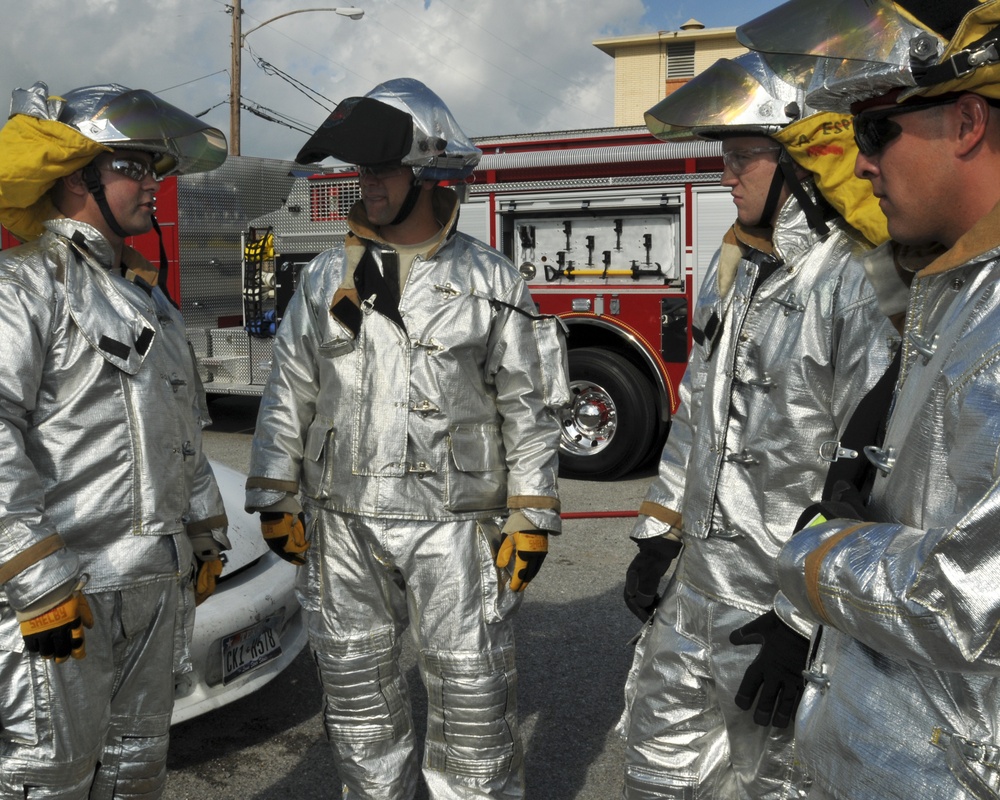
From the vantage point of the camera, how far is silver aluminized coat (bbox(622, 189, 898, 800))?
2.50 meters

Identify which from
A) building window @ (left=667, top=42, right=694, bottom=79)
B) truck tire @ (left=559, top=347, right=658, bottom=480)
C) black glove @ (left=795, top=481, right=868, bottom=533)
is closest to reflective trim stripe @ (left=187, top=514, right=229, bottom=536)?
black glove @ (left=795, top=481, right=868, bottom=533)

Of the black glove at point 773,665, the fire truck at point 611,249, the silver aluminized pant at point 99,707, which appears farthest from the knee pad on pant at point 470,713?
the fire truck at point 611,249

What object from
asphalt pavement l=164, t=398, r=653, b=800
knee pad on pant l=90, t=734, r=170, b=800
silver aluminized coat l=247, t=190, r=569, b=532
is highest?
silver aluminized coat l=247, t=190, r=569, b=532

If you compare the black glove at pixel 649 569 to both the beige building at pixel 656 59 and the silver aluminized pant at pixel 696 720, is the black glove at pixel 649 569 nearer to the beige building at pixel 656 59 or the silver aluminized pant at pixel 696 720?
the silver aluminized pant at pixel 696 720

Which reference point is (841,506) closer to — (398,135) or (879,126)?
(879,126)

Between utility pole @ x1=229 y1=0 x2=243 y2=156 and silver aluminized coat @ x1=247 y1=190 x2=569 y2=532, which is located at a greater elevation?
utility pole @ x1=229 y1=0 x2=243 y2=156

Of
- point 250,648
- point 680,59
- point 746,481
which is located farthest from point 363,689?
point 680,59

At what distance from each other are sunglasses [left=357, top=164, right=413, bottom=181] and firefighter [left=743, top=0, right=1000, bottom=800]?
1.60 m

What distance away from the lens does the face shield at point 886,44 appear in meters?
1.44

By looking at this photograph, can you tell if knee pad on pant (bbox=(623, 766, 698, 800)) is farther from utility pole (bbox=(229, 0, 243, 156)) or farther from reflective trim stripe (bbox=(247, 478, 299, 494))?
utility pole (bbox=(229, 0, 243, 156))

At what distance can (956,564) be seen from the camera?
4.27 feet

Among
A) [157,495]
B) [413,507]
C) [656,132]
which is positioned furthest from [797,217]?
[157,495]

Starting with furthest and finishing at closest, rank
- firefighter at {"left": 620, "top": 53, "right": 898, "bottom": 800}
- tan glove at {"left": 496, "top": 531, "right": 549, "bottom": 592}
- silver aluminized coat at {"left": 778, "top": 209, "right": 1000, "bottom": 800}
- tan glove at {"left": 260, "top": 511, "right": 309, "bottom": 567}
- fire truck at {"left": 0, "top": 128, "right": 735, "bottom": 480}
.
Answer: fire truck at {"left": 0, "top": 128, "right": 735, "bottom": 480} → tan glove at {"left": 260, "top": 511, "right": 309, "bottom": 567} → tan glove at {"left": 496, "top": 531, "right": 549, "bottom": 592} → firefighter at {"left": 620, "top": 53, "right": 898, "bottom": 800} → silver aluminized coat at {"left": 778, "top": 209, "right": 1000, "bottom": 800}

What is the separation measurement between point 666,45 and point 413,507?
1066 inches
